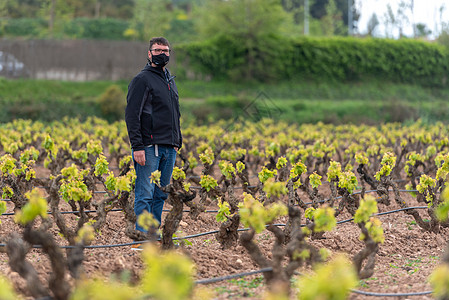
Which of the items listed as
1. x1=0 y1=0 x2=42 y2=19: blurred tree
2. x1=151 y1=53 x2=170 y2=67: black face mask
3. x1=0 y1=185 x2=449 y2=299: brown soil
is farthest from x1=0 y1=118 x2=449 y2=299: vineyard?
x1=0 y1=0 x2=42 y2=19: blurred tree

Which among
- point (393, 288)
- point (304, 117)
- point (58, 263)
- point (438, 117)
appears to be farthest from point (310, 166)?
point (438, 117)

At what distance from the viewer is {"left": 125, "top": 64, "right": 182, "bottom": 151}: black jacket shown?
5.00m

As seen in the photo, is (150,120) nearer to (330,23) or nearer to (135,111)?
(135,111)

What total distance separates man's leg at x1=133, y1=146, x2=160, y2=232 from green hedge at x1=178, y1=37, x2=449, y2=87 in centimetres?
2631

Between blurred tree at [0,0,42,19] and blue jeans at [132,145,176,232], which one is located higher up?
blurred tree at [0,0,42,19]

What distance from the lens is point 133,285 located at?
4105 mm

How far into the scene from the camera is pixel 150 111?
16.8 ft

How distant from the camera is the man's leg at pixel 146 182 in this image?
5.09m

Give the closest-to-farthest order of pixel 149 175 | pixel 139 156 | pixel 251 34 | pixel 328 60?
pixel 139 156 < pixel 149 175 < pixel 251 34 < pixel 328 60

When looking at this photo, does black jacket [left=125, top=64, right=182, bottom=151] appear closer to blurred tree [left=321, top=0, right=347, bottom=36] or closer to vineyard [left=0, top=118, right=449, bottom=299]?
vineyard [left=0, top=118, right=449, bottom=299]

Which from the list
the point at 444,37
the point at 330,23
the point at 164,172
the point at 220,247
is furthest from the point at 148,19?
the point at 220,247

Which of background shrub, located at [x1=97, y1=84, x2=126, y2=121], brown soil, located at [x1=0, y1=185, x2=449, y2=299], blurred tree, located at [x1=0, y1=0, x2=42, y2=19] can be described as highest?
blurred tree, located at [x1=0, y1=0, x2=42, y2=19]

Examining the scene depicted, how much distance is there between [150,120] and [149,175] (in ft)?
1.75

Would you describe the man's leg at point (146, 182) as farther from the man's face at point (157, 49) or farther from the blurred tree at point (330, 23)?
the blurred tree at point (330, 23)
